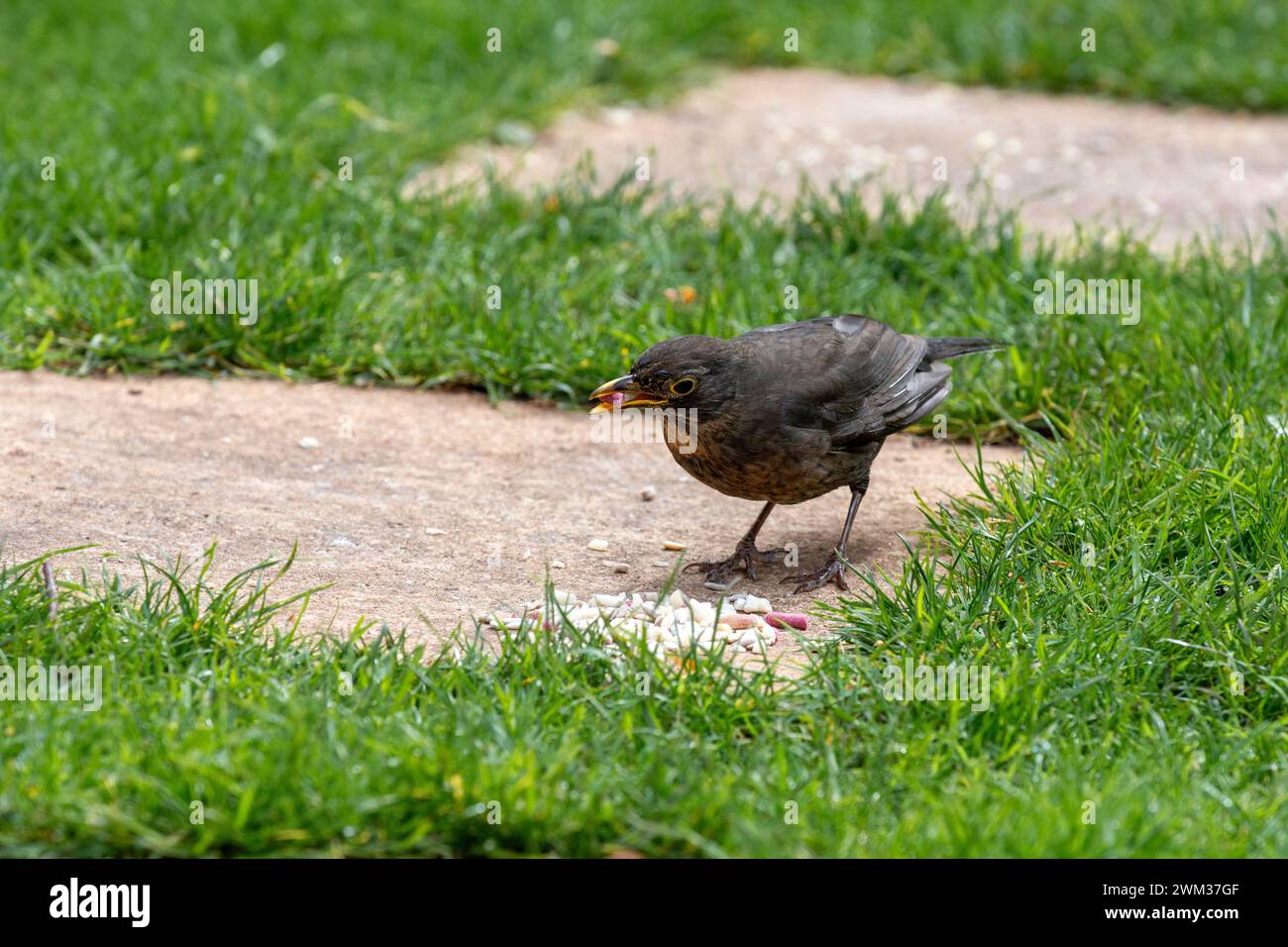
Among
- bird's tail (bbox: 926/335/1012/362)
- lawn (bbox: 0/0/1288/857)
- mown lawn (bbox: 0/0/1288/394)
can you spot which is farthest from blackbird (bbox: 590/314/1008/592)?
mown lawn (bbox: 0/0/1288/394)

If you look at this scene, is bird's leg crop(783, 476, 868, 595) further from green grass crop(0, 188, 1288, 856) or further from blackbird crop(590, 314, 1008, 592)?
green grass crop(0, 188, 1288, 856)

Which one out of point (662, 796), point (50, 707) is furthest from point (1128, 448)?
point (50, 707)

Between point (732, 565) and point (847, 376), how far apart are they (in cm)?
71

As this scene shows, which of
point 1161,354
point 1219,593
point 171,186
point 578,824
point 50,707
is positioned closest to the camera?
point 578,824

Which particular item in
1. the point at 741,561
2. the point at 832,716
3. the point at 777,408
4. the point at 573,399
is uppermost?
the point at 777,408

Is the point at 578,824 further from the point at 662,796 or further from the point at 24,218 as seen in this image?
the point at 24,218

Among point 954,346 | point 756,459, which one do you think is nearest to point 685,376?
point 756,459

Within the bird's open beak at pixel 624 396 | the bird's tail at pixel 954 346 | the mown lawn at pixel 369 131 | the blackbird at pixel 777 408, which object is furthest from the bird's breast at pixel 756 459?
the mown lawn at pixel 369 131

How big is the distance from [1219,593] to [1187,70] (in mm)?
5846

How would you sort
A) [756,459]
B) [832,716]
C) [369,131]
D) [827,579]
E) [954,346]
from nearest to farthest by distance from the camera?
[832,716] → [756,459] → [827,579] → [954,346] → [369,131]

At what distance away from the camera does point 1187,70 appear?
9500 mm

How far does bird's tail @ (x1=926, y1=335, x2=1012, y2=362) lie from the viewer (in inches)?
217

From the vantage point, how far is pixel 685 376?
4.86 meters

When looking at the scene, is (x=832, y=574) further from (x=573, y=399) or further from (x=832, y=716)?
(x=573, y=399)
